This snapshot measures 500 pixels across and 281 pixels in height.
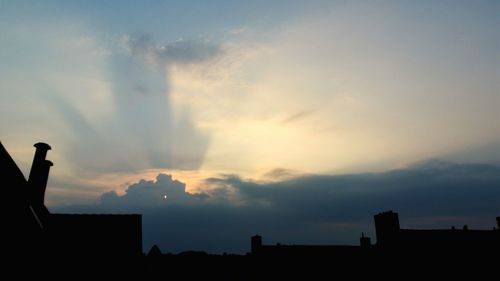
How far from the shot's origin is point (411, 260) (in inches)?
1028

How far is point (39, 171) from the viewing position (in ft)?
64.2

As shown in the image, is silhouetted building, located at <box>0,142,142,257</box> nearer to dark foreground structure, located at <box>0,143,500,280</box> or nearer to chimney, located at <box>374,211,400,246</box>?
dark foreground structure, located at <box>0,143,500,280</box>

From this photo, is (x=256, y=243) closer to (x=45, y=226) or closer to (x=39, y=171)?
(x=39, y=171)

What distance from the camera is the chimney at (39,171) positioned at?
63.3 feet

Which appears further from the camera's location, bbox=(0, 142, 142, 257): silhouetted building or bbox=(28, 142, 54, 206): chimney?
bbox=(28, 142, 54, 206): chimney

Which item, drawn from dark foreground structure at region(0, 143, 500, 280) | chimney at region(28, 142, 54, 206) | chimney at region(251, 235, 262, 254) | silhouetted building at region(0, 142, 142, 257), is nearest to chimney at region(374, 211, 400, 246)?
dark foreground structure at region(0, 143, 500, 280)

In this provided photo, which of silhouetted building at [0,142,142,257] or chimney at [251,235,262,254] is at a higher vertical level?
silhouetted building at [0,142,142,257]

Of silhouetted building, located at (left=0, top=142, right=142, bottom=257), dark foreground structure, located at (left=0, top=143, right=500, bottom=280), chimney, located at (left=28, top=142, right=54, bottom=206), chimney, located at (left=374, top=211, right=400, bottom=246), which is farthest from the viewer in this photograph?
chimney, located at (left=374, top=211, right=400, bottom=246)

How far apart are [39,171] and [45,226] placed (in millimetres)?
4702

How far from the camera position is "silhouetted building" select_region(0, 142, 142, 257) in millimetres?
11781

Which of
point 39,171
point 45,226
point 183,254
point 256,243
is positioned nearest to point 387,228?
point 256,243

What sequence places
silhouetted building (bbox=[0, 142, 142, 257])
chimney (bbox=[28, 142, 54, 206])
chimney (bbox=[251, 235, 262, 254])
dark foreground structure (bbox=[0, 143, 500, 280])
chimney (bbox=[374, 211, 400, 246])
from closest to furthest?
1. silhouetted building (bbox=[0, 142, 142, 257])
2. dark foreground structure (bbox=[0, 143, 500, 280])
3. chimney (bbox=[28, 142, 54, 206])
4. chimney (bbox=[374, 211, 400, 246])
5. chimney (bbox=[251, 235, 262, 254])

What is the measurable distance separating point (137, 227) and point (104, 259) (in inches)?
127

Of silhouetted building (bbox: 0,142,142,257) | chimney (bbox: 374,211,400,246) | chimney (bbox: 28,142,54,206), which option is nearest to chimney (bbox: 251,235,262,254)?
Result: chimney (bbox: 374,211,400,246)
